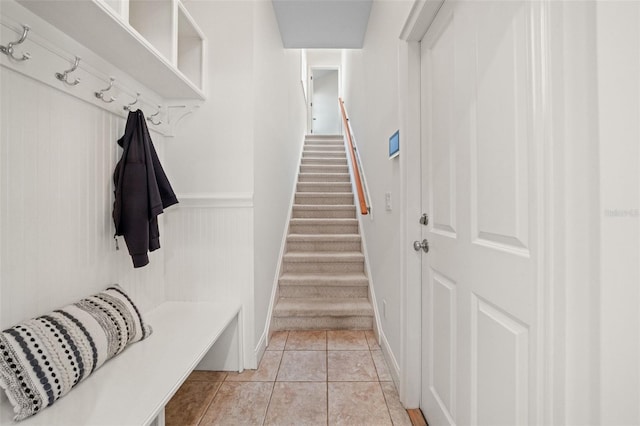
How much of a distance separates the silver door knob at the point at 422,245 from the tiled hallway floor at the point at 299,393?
33.3 inches

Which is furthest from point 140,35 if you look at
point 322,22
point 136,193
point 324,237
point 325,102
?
point 325,102

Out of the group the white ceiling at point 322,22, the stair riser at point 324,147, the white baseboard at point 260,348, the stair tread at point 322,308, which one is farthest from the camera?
the stair riser at point 324,147

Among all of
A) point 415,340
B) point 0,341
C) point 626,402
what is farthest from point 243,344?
point 626,402

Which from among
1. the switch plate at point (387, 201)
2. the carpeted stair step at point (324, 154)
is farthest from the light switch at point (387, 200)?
the carpeted stair step at point (324, 154)

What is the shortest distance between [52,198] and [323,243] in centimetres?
223

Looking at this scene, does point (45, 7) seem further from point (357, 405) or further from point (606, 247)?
point (357, 405)

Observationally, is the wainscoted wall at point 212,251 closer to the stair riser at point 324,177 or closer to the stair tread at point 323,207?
the stair tread at point 323,207

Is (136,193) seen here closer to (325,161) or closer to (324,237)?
(324,237)

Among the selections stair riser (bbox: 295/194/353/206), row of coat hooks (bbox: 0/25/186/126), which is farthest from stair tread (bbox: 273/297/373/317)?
row of coat hooks (bbox: 0/25/186/126)

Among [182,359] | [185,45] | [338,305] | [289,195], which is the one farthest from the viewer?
[289,195]

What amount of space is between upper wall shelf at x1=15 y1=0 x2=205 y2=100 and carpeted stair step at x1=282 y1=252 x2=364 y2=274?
5.33 feet

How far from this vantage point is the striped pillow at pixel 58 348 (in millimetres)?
859

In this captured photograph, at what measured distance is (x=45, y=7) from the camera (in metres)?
0.97

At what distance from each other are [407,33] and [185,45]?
1333mm
